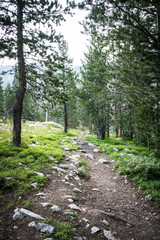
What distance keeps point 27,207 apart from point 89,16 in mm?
6924

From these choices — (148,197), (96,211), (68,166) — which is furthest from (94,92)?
(96,211)

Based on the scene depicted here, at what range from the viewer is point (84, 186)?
5.05 metres

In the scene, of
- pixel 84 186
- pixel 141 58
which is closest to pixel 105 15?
pixel 141 58

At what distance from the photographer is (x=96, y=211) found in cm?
363

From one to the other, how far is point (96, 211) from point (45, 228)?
5.04 feet

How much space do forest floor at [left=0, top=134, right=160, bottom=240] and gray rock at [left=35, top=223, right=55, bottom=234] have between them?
0.09 metres

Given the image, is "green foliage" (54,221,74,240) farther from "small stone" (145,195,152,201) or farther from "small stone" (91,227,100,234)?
"small stone" (145,195,152,201)

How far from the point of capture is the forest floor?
2802mm

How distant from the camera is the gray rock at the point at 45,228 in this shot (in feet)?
8.77

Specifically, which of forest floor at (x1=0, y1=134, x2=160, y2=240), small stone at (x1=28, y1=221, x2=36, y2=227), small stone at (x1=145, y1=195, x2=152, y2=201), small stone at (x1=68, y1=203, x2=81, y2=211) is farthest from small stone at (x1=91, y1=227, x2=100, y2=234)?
small stone at (x1=145, y1=195, x2=152, y2=201)

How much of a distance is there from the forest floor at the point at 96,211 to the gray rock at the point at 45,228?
0.29ft

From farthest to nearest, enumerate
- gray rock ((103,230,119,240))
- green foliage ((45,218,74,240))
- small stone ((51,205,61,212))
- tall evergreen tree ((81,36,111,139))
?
1. tall evergreen tree ((81,36,111,139))
2. small stone ((51,205,61,212))
3. gray rock ((103,230,119,240))
4. green foliage ((45,218,74,240))

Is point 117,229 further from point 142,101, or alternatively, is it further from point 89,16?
point 89,16

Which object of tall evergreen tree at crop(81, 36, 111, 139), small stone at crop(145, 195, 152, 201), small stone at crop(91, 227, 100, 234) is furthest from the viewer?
tall evergreen tree at crop(81, 36, 111, 139)
